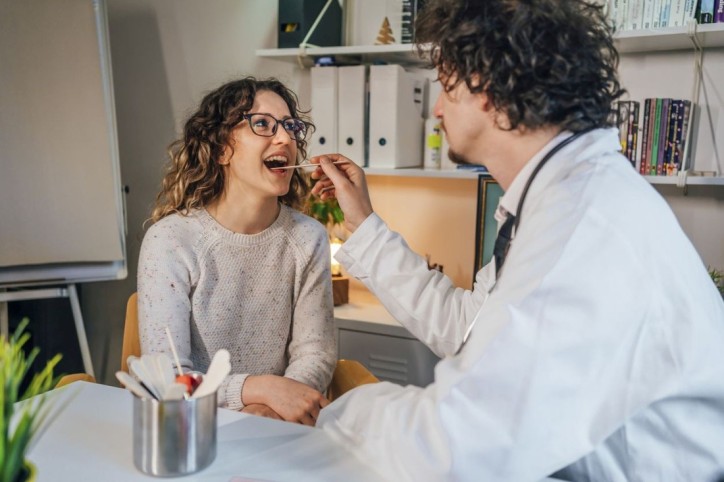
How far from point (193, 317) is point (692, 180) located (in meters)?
1.49

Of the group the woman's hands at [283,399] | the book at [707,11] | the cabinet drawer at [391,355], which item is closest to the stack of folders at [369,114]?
the cabinet drawer at [391,355]

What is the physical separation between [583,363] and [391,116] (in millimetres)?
1760

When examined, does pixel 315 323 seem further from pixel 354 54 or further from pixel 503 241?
pixel 354 54

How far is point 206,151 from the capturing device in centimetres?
174

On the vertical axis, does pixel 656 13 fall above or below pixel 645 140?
above

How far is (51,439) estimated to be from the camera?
3.53 ft

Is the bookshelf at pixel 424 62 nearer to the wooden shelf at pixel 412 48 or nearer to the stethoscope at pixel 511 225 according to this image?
the wooden shelf at pixel 412 48

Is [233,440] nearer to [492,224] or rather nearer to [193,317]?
[193,317]

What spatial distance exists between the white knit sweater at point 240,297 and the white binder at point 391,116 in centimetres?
77

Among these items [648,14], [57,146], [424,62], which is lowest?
[57,146]

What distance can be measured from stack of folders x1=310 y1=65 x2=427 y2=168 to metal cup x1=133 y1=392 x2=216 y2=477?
1654 millimetres

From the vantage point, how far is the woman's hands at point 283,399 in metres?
1.46

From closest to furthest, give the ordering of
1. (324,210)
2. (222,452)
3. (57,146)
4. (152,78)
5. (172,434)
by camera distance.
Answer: (172,434), (222,452), (57,146), (324,210), (152,78)

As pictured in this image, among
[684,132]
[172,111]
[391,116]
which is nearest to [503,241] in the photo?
[684,132]
